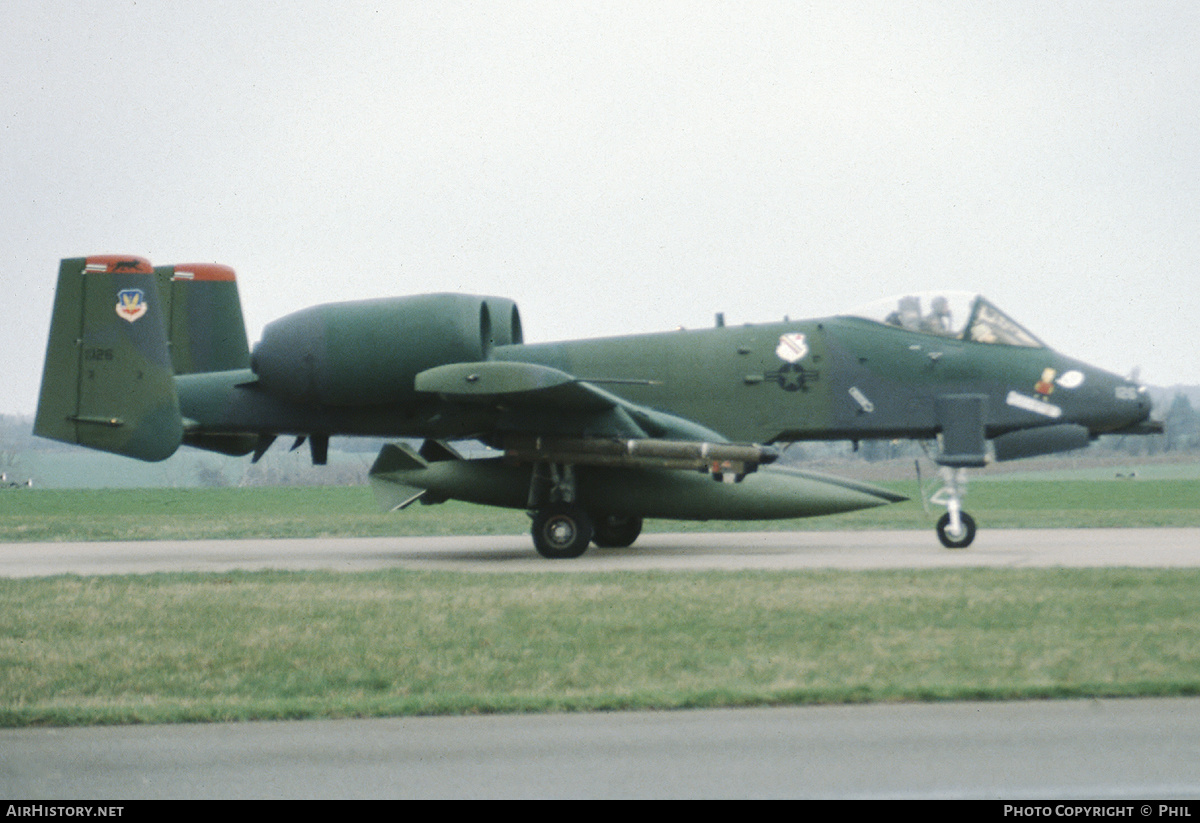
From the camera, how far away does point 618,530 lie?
55.9 ft

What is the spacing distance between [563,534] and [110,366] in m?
6.65

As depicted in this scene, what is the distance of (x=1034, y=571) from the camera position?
11.1 meters

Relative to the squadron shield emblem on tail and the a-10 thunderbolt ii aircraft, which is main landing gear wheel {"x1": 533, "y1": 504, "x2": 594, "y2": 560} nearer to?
the a-10 thunderbolt ii aircraft

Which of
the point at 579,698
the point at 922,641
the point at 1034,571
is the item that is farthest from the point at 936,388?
the point at 579,698

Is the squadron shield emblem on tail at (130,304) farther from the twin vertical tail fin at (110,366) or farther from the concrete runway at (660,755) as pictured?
the concrete runway at (660,755)

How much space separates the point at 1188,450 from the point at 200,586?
4941 inches

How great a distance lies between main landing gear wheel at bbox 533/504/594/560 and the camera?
14977 mm

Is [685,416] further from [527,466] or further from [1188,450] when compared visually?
[1188,450]

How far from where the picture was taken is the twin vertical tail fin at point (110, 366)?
1563 centimetres

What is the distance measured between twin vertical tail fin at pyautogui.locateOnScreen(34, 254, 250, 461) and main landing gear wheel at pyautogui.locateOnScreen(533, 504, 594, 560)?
5277mm

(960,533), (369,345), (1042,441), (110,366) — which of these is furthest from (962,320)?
(110,366)

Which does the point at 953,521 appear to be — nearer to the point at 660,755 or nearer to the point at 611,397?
the point at 611,397

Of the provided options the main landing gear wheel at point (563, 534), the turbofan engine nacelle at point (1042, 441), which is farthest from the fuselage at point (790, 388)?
the main landing gear wheel at point (563, 534)

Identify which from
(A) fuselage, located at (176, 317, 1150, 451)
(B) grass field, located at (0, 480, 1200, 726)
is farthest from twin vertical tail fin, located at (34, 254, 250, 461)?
(B) grass field, located at (0, 480, 1200, 726)
